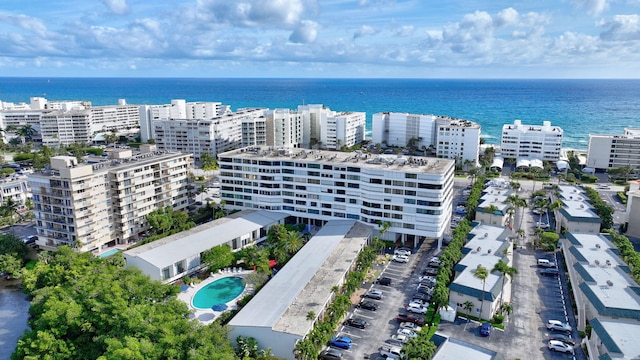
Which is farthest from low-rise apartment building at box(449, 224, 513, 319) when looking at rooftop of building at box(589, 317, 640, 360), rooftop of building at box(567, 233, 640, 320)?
rooftop of building at box(589, 317, 640, 360)

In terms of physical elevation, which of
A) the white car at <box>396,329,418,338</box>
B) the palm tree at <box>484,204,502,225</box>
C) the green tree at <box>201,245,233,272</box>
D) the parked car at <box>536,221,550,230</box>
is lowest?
the white car at <box>396,329,418,338</box>

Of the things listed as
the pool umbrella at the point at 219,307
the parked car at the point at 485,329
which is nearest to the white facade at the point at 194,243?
the pool umbrella at the point at 219,307

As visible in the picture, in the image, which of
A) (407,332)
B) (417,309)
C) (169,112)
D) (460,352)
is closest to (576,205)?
(417,309)

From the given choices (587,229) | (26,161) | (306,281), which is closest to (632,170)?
(587,229)

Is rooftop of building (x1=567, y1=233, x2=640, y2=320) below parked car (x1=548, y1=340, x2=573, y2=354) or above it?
above

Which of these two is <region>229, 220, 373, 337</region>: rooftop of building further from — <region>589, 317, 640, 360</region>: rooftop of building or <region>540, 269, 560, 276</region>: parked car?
<region>589, 317, 640, 360</region>: rooftop of building
